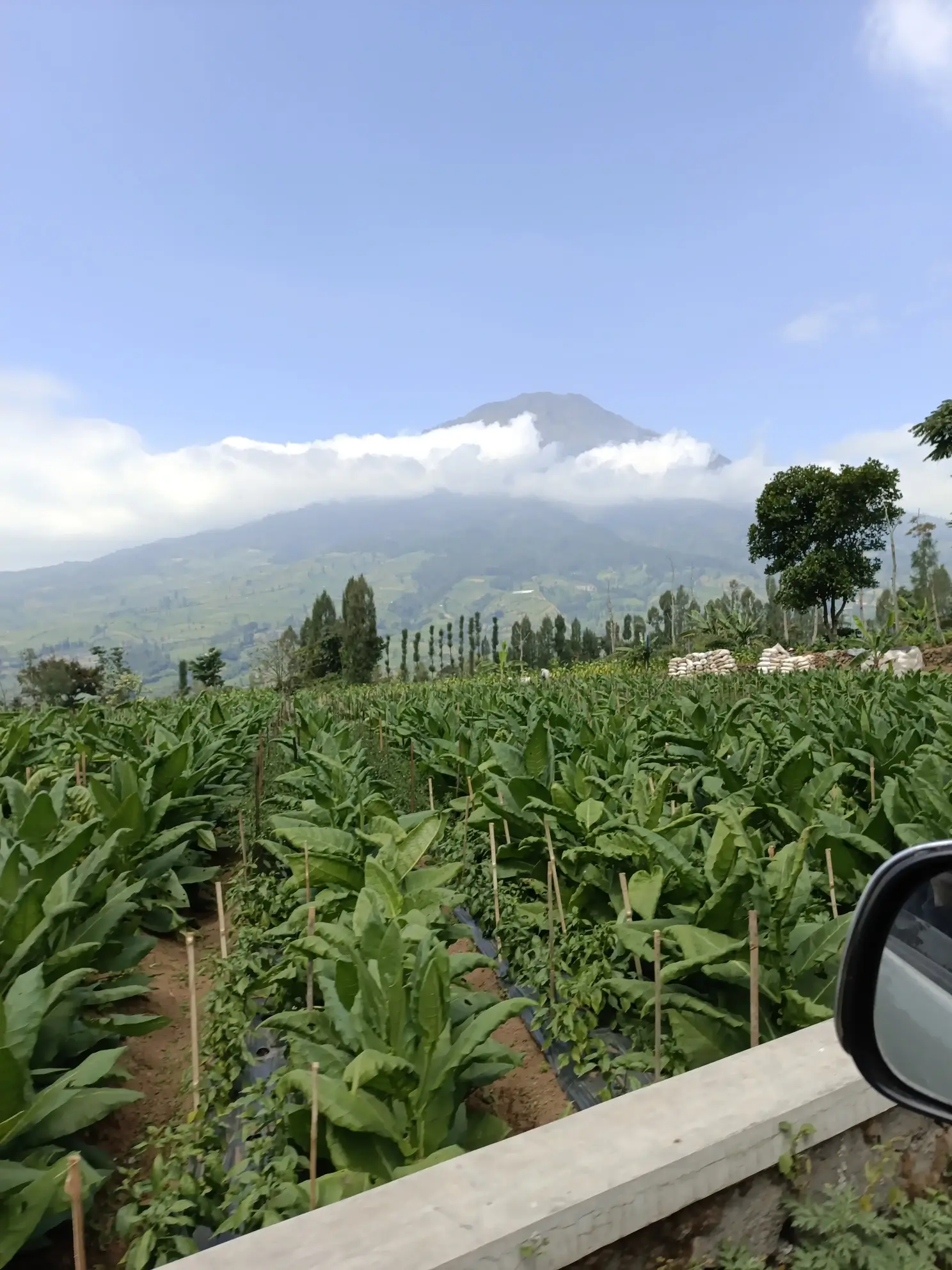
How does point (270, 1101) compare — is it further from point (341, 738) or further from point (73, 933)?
point (341, 738)

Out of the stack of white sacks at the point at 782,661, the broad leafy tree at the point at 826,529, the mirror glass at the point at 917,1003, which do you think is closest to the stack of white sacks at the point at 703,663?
the stack of white sacks at the point at 782,661

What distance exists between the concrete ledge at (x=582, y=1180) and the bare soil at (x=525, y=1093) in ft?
3.19

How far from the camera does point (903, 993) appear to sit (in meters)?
1.24

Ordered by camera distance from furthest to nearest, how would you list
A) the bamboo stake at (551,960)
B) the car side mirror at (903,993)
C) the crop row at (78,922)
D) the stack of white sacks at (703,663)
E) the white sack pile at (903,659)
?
the stack of white sacks at (703,663)
the white sack pile at (903,659)
the bamboo stake at (551,960)
the crop row at (78,922)
the car side mirror at (903,993)

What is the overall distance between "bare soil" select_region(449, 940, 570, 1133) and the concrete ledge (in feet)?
3.19

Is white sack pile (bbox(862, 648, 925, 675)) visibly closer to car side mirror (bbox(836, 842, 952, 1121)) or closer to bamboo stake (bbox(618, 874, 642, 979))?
bamboo stake (bbox(618, 874, 642, 979))

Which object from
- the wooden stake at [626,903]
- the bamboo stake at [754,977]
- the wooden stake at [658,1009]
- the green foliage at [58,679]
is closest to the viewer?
the bamboo stake at [754,977]

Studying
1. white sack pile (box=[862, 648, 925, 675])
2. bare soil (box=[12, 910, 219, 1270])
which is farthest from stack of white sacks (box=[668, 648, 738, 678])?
bare soil (box=[12, 910, 219, 1270])

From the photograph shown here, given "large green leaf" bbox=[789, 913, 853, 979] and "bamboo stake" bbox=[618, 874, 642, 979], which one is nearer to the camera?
"large green leaf" bbox=[789, 913, 853, 979]

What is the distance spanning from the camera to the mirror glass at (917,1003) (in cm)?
121

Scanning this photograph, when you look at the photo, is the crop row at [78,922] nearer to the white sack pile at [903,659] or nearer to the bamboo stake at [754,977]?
the bamboo stake at [754,977]

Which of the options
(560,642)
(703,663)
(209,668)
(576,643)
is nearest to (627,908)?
(703,663)

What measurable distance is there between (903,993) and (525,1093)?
2.01 m

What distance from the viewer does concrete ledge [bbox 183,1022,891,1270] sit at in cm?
138
